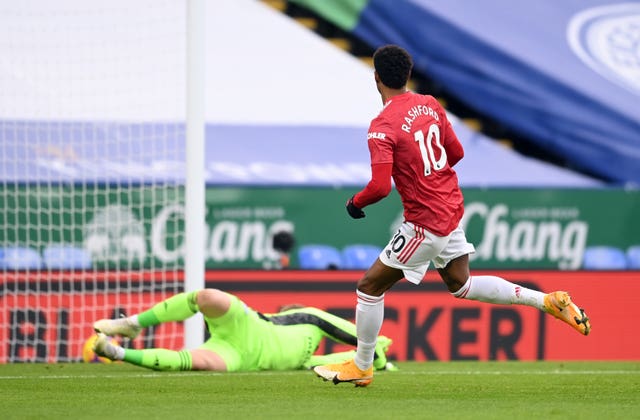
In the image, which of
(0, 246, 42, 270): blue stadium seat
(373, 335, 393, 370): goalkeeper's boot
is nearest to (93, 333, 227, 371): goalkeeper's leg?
(373, 335, 393, 370): goalkeeper's boot

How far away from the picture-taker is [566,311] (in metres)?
7.64

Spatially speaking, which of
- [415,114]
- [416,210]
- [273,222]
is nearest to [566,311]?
[416,210]

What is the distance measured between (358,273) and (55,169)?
4.24m

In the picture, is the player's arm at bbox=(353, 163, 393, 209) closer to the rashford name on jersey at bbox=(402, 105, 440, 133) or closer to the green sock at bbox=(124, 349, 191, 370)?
the rashford name on jersey at bbox=(402, 105, 440, 133)

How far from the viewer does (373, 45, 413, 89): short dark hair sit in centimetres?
745

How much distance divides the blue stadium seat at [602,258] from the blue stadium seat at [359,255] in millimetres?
2871

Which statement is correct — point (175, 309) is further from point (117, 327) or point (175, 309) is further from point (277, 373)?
point (277, 373)

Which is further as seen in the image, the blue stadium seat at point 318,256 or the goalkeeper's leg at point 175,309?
the blue stadium seat at point 318,256

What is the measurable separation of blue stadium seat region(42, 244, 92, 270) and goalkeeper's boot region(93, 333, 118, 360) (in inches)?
170

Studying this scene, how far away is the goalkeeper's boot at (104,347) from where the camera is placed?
842 cm

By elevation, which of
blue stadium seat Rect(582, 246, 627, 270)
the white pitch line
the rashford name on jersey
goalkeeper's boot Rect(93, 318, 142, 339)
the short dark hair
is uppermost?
the short dark hair

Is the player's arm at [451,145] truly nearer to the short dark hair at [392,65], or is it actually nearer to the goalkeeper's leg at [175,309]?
the short dark hair at [392,65]

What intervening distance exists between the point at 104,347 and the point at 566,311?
2969mm

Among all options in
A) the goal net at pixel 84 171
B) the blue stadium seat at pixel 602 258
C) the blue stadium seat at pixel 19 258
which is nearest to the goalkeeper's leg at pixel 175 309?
the goal net at pixel 84 171
